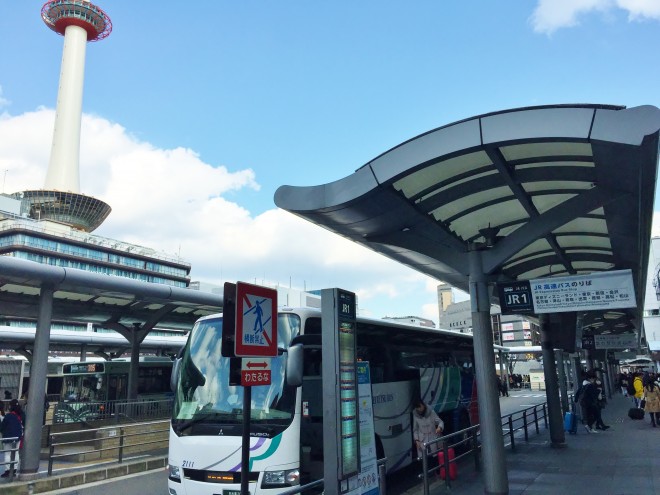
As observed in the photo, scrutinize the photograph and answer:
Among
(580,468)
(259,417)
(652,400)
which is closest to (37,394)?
(259,417)

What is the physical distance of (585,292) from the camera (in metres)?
7.45

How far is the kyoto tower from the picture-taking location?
9869cm

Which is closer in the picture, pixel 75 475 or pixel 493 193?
pixel 493 193

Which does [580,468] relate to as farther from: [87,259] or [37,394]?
[87,259]

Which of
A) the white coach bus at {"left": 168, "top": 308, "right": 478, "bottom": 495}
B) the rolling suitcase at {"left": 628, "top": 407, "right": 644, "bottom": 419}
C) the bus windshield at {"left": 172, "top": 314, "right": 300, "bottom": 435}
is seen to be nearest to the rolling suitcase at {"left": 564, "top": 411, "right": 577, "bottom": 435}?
the rolling suitcase at {"left": 628, "top": 407, "right": 644, "bottom": 419}

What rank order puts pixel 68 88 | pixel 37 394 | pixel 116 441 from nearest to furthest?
pixel 37 394, pixel 116 441, pixel 68 88

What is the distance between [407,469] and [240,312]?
351 inches

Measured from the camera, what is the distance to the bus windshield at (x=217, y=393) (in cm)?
705

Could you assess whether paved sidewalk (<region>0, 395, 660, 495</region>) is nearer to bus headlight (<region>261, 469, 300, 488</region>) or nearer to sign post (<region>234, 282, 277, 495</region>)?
bus headlight (<region>261, 469, 300, 488</region>)

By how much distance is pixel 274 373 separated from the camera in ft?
23.9

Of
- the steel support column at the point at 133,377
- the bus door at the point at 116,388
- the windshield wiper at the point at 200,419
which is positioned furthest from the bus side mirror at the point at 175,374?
the bus door at the point at 116,388

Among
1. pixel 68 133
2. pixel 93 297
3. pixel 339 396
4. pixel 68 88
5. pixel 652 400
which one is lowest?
pixel 652 400

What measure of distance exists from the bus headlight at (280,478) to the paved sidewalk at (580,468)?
2.69 meters

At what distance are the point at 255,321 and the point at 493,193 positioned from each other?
4.76 meters
